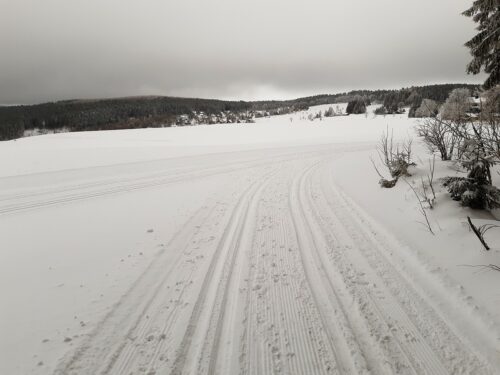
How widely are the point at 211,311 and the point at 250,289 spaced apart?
0.66 m

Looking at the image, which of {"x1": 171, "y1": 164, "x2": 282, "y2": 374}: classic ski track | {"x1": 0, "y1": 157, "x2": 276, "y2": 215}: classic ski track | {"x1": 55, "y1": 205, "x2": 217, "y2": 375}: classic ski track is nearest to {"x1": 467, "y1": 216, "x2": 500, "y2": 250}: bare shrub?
{"x1": 171, "y1": 164, "x2": 282, "y2": 374}: classic ski track

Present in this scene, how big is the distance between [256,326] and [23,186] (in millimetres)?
12796

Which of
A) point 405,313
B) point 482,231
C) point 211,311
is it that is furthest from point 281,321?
point 482,231

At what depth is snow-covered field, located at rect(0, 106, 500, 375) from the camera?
9.11ft

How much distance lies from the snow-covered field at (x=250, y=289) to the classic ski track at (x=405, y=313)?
2 cm

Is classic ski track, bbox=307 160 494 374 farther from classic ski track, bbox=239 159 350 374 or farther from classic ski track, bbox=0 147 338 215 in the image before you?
classic ski track, bbox=0 147 338 215

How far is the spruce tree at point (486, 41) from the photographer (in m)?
9.11

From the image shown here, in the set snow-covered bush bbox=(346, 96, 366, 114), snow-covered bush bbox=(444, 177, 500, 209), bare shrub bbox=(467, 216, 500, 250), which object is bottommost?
bare shrub bbox=(467, 216, 500, 250)

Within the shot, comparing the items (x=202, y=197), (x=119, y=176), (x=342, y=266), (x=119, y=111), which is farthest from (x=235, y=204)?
(x=119, y=111)

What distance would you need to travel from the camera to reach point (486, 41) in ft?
31.0

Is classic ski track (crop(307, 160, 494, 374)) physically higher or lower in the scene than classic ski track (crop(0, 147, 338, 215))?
lower

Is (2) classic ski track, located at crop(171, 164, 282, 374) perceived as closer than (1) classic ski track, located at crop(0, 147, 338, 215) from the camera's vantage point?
Yes

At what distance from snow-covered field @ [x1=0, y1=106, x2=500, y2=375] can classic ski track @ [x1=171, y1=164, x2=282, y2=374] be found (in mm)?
17

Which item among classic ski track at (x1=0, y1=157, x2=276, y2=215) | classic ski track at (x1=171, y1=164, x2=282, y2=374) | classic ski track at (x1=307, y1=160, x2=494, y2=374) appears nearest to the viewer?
classic ski track at (x1=307, y1=160, x2=494, y2=374)
